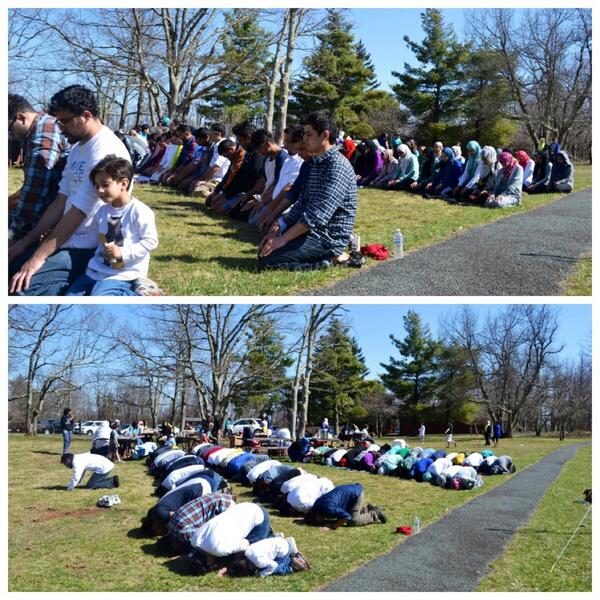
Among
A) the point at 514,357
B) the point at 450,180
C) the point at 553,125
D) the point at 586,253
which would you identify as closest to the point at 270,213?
the point at 586,253

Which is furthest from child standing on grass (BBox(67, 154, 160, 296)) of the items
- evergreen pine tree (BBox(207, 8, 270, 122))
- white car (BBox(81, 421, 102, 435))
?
evergreen pine tree (BBox(207, 8, 270, 122))

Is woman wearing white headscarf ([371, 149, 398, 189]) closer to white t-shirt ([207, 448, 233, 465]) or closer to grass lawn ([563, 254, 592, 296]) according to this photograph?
white t-shirt ([207, 448, 233, 465])

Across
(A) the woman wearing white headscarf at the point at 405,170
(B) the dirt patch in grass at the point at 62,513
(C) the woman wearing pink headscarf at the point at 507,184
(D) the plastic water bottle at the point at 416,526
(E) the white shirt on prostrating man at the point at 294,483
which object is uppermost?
(A) the woman wearing white headscarf at the point at 405,170

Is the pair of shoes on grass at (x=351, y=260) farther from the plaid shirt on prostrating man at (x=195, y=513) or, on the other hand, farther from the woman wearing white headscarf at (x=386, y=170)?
the woman wearing white headscarf at (x=386, y=170)

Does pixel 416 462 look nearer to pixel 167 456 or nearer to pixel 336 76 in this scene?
pixel 167 456

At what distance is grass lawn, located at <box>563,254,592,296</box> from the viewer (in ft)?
25.6

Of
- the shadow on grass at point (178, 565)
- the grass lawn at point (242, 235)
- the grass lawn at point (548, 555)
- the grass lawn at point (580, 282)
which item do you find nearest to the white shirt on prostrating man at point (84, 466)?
the grass lawn at point (242, 235)

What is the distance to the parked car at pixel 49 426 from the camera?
15.2 m

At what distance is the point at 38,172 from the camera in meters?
5.92

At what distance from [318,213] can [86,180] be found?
279 centimetres

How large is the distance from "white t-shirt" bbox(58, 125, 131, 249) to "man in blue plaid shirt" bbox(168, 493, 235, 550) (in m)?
3.07

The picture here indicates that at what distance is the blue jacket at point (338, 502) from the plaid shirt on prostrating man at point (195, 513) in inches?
56.0

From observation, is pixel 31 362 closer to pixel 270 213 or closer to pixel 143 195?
pixel 143 195
